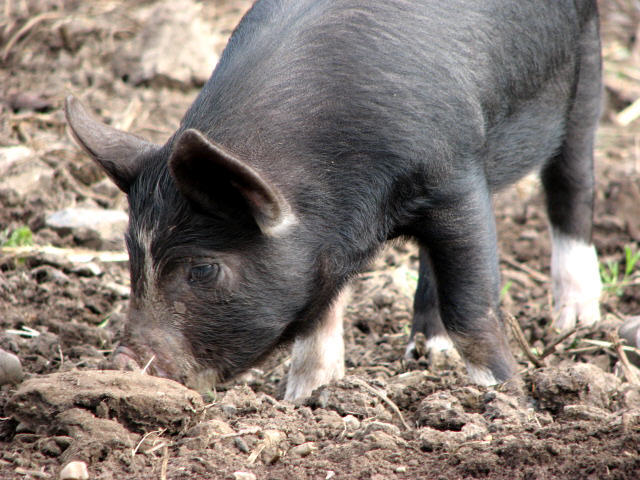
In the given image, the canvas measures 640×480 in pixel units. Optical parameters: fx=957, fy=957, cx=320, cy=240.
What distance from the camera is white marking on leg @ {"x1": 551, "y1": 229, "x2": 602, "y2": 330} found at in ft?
18.5

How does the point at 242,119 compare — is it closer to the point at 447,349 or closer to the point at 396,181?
the point at 396,181

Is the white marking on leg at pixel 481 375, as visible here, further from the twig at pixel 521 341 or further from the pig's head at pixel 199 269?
the pig's head at pixel 199 269

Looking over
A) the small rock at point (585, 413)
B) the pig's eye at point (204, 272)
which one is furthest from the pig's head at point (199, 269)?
the small rock at point (585, 413)

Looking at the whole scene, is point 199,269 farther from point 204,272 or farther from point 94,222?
point 94,222

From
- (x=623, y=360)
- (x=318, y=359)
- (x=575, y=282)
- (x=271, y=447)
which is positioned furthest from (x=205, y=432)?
(x=575, y=282)

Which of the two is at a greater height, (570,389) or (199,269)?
(199,269)

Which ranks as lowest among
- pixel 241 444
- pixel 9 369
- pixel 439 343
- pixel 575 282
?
pixel 575 282

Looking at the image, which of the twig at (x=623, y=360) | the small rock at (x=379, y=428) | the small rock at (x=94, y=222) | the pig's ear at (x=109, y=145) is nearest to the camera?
the small rock at (x=379, y=428)

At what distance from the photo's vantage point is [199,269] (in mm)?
3730

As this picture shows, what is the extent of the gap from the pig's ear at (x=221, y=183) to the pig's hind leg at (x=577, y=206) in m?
2.46

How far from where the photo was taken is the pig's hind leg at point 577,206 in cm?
552

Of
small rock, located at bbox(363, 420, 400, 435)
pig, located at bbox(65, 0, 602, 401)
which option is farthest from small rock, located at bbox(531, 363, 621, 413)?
small rock, located at bbox(363, 420, 400, 435)

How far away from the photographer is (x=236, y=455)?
3.22 metres

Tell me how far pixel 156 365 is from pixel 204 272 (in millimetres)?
403
